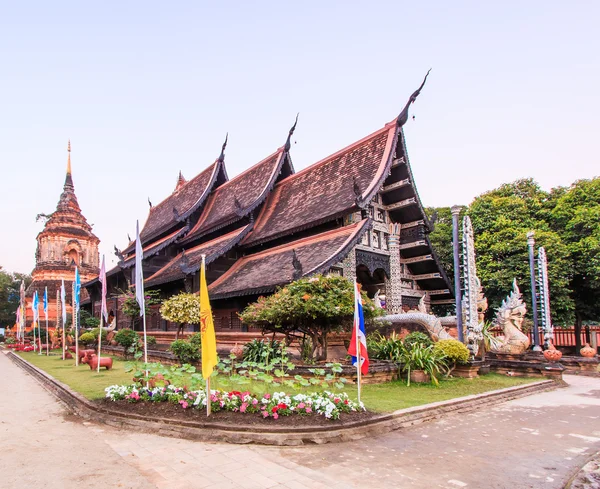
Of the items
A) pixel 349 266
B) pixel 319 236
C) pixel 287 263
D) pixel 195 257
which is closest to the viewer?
pixel 349 266

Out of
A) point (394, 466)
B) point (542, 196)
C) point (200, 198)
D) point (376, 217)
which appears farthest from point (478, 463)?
point (542, 196)

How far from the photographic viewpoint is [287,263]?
1491 cm

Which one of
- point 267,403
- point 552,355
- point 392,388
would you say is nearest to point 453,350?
point 392,388

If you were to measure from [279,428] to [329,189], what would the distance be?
41.3 feet

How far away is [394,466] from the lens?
4.83 meters

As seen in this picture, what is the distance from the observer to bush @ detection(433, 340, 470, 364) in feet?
35.3

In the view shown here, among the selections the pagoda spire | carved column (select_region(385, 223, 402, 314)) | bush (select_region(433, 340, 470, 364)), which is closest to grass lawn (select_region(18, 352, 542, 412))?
bush (select_region(433, 340, 470, 364))

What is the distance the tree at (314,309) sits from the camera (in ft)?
32.5

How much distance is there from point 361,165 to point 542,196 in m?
14.3

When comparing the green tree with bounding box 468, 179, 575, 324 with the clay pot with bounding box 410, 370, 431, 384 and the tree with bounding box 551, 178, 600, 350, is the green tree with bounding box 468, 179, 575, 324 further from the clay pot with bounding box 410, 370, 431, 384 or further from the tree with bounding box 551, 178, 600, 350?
the clay pot with bounding box 410, 370, 431, 384

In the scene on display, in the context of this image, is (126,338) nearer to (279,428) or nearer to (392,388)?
(392,388)

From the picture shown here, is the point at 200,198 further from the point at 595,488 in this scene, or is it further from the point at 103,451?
the point at 595,488

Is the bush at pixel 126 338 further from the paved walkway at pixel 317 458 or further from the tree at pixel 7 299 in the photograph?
the tree at pixel 7 299

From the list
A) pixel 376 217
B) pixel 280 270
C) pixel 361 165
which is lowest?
pixel 280 270
